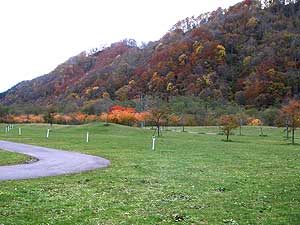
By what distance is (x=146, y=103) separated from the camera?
Answer: 125188 mm

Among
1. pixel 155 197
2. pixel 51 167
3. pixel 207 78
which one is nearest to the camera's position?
pixel 155 197

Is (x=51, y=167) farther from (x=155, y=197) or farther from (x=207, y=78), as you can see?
(x=207, y=78)

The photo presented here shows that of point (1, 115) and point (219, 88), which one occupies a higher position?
point (219, 88)

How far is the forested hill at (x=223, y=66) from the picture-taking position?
129 m

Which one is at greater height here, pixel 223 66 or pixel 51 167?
pixel 223 66

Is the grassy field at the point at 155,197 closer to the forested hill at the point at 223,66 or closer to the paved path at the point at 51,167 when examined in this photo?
the paved path at the point at 51,167

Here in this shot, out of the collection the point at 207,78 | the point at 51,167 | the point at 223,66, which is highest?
the point at 223,66

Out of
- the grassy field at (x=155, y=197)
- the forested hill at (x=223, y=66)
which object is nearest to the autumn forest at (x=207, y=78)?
the forested hill at (x=223, y=66)

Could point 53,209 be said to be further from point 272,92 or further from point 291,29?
point 291,29

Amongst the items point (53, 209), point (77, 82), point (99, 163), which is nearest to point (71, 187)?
point (53, 209)

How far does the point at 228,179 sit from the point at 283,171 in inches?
205

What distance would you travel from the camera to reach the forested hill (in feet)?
423

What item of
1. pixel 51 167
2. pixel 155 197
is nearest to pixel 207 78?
pixel 51 167

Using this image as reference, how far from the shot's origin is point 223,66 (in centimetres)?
14600
